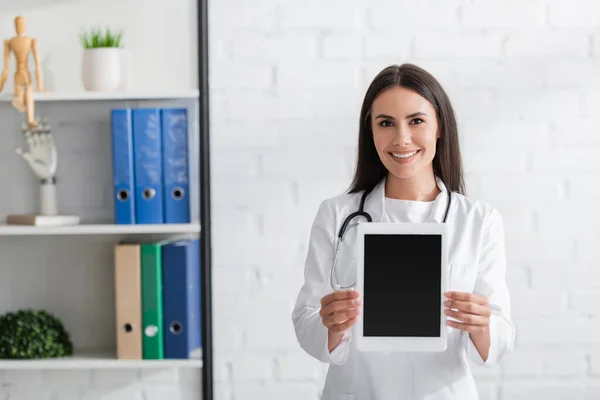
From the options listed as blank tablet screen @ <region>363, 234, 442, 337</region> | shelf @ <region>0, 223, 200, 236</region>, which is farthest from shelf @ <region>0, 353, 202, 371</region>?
blank tablet screen @ <region>363, 234, 442, 337</region>

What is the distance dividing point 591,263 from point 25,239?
1.55m

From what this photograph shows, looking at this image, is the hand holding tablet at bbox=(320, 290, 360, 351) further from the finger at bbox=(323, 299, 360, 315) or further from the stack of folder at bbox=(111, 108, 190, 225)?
the stack of folder at bbox=(111, 108, 190, 225)

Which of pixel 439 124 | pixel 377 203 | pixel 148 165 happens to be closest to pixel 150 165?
pixel 148 165

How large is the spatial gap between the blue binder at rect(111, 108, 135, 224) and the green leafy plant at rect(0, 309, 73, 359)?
39 cm

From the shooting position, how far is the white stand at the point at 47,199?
2146mm

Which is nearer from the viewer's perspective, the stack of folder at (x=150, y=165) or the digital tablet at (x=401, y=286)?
the digital tablet at (x=401, y=286)

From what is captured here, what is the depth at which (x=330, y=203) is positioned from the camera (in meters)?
1.62

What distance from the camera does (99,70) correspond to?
6.77ft

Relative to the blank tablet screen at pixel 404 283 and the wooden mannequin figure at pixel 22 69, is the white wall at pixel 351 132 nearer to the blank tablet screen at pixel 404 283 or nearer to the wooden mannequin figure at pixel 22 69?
the wooden mannequin figure at pixel 22 69

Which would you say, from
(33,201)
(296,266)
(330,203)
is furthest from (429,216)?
(33,201)

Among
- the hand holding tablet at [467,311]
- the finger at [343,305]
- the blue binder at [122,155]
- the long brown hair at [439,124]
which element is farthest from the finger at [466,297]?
the blue binder at [122,155]

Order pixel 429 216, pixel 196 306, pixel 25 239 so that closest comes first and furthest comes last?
pixel 429 216
pixel 196 306
pixel 25 239

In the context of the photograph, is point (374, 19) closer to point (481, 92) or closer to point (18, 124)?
point (481, 92)

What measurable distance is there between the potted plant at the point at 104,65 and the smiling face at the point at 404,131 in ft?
2.71
